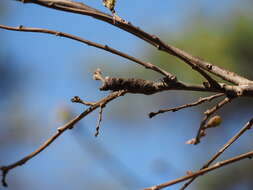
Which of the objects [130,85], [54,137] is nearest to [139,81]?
[130,85]

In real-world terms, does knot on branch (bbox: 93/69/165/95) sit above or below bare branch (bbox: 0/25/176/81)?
below

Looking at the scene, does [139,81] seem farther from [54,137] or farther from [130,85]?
[54,137]

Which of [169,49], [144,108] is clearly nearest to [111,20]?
[169,49]

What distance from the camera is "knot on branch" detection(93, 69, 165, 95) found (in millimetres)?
596

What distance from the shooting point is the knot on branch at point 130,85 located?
0.60 metres

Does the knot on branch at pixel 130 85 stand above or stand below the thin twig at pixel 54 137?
above

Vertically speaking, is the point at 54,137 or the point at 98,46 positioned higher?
the point at 98,46

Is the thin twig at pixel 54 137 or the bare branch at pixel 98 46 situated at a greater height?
the bare branch at pixel 98 46

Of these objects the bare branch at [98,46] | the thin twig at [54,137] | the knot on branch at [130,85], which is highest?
the bare branch at [98,46]

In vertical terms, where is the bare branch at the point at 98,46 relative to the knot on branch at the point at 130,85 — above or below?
above

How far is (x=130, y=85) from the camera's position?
0.62 m

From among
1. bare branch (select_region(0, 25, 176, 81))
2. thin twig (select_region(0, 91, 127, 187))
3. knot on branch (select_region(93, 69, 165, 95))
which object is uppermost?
bare branch (select_region(0, 25, 176, 81))

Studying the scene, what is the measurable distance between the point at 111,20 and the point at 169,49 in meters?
0.08

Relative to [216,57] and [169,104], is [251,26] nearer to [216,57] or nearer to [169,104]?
[216,57]
